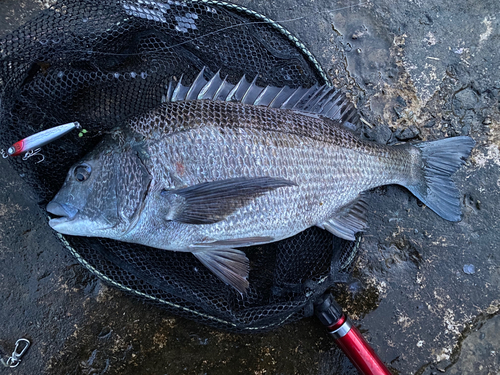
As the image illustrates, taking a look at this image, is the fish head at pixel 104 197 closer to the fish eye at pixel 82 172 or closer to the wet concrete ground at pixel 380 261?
the fish eye at pixel 82 172

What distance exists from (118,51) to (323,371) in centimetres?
233

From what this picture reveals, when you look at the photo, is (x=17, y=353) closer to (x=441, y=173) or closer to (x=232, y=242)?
(x=232, y=242)

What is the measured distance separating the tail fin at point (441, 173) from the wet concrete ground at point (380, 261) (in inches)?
4.2

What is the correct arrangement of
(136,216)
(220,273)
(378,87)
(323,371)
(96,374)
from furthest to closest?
(378,87), (323,371), (96,374), (220,273), (136,216)

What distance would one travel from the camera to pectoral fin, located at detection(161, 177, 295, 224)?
1.73 meters

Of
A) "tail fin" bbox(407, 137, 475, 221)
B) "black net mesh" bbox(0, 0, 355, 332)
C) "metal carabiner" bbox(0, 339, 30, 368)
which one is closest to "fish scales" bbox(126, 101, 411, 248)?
"black net mesh" bbox(0, 0, 355, 332)

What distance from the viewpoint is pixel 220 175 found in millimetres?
1770

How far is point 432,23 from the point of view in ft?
8.12

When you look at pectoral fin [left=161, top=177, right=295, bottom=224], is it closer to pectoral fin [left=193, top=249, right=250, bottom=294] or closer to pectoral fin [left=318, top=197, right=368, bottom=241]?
pectoral fin [left=193, top=249, right=250, bottom=294]

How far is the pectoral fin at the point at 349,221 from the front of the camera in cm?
207

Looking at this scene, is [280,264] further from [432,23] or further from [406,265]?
[432,23]

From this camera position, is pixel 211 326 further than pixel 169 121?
Yes

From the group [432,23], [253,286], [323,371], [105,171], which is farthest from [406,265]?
[105,171]

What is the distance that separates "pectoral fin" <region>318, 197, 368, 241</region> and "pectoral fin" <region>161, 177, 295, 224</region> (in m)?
0.55
